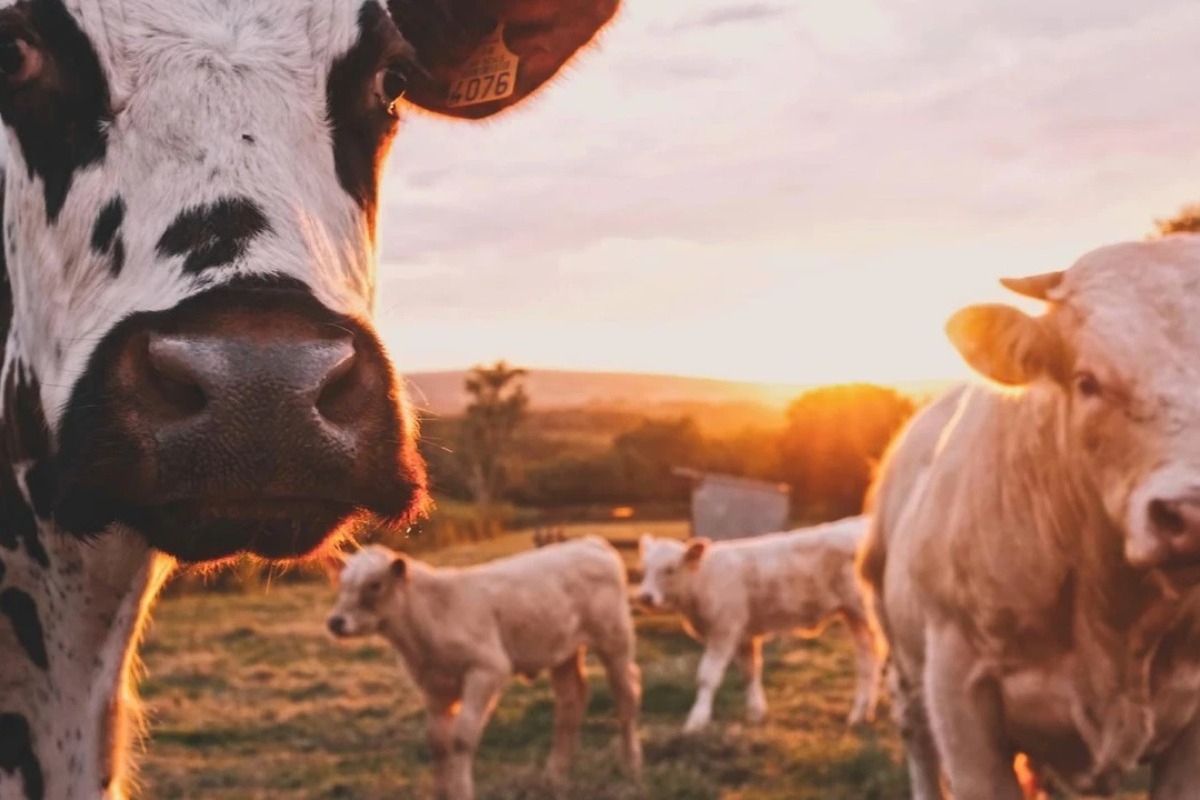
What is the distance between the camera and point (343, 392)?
1961 millimetres

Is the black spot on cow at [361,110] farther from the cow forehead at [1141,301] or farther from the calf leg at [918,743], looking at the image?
the calf leg at [918,743]

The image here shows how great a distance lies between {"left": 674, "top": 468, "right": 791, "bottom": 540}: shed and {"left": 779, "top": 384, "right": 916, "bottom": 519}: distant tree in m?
14.4

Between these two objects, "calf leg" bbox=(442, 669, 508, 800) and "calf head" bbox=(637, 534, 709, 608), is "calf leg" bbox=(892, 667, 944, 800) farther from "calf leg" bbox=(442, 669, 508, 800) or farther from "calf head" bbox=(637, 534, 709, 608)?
"calf head" bbox=(637, 534, 709, 608)

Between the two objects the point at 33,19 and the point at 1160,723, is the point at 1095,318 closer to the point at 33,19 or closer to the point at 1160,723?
the point at 1160,723

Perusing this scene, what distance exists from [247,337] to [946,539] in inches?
109

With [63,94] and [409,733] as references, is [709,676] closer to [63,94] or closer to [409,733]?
[409,733]

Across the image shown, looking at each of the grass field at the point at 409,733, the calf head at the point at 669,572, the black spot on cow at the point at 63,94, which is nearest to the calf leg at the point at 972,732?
the black spot on cow at the point at 63,94

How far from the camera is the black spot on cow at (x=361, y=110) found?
239 centimetres

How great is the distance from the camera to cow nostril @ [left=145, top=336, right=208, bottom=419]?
184 cm

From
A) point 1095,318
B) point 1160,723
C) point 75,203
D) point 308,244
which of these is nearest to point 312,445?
point 308,244

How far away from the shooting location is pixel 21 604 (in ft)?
8.32

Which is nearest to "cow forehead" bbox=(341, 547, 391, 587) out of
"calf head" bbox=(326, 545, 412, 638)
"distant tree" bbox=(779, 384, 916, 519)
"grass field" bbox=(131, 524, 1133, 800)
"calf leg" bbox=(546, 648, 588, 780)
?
"calf head" bbox=(326, 545, 412, 638)

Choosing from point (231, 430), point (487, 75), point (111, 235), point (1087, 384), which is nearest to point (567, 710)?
point (1087, 384)

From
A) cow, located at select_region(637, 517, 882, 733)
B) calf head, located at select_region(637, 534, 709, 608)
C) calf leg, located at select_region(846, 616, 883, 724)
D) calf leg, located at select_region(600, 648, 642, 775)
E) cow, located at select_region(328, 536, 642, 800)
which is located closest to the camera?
cow, located at select_region(328, 536, 642, 800)
